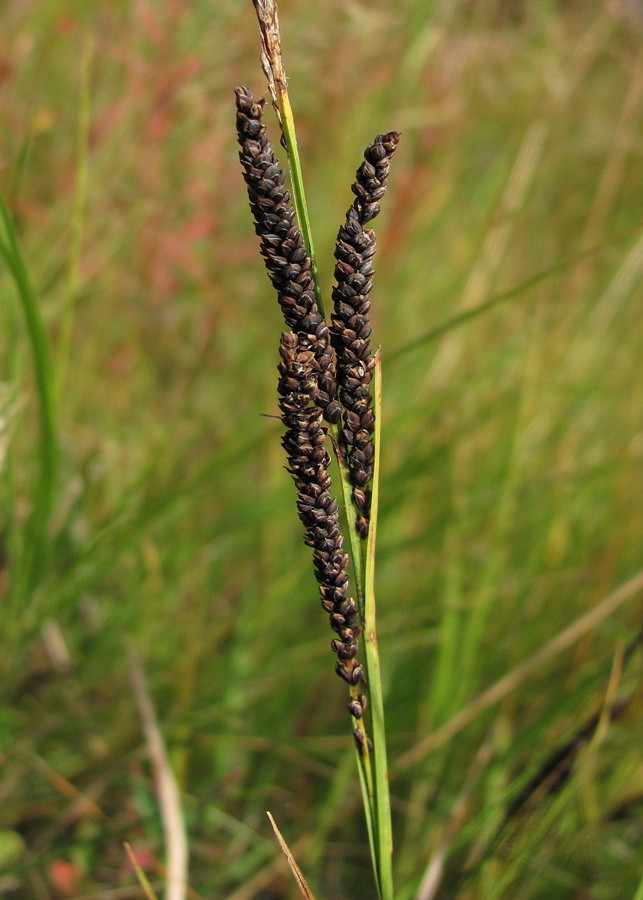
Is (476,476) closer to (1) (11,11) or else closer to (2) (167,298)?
(2) (167,298)

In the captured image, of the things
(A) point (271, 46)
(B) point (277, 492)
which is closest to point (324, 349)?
(A) point (271, 46)

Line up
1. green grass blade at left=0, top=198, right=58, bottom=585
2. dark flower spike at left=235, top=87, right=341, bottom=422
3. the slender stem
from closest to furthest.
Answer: dark flower spike at left=235, top=87, right=341, bottom=422
the slender stem
green grass blade at left=0, top=198, right=58, bottom=585

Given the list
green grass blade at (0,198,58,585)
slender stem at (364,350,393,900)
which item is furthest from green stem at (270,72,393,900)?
green grass blade at (0,198,58,585)

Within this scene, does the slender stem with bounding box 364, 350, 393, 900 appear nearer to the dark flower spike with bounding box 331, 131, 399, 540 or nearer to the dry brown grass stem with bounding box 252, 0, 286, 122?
the dark flower spike with bounding box 331, 131, 399, 540

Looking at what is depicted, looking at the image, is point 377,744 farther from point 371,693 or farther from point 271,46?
point 271,46

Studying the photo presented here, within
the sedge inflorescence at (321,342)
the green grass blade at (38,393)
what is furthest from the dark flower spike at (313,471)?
the green grass blade at (38,393)

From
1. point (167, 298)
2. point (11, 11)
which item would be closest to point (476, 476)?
point (167, 298)

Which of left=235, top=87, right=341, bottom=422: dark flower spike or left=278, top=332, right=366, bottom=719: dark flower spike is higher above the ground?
left=235, top=87, right=341, bottom=422: dark flower spike

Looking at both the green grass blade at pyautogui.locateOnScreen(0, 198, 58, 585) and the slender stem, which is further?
the green grass blade at pyautogui.locateOnScreen(0, 198, 58, 585)
